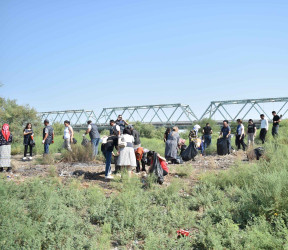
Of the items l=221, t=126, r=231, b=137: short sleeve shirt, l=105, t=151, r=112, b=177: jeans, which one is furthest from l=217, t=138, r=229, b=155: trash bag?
l=105, t=151, r=112, b=177: jeans

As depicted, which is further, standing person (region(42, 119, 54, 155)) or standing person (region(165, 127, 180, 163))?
standing person (region(42, 119, 54, 155))

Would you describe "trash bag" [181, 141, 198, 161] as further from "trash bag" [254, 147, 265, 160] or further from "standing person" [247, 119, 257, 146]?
"standing person" [247, 119, 257, 146]

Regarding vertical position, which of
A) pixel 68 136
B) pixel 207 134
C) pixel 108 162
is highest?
pixel 207 134

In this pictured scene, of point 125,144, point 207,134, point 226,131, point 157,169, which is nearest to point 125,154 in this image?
point 125,144

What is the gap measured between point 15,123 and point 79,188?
16.2 m

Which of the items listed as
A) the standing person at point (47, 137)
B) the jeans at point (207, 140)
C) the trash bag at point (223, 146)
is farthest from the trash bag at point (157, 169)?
the jeans at point (207, 140)

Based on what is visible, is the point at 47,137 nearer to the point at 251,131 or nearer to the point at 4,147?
the point at 4,147

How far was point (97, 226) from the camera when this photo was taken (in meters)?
5.65

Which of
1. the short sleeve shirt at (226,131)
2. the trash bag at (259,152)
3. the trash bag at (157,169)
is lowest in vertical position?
the trash bag at (157,169)

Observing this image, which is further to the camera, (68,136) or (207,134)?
(207,134)

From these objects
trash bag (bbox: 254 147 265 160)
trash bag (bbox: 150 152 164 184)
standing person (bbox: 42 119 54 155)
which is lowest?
trash bag (bbox: 150 152 164 184)

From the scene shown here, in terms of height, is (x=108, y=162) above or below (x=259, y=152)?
below

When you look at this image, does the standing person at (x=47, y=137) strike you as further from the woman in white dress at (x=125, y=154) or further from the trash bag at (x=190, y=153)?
the woman in white dress at (x=125, y=154)

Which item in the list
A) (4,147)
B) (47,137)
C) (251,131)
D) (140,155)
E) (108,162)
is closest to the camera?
(108,162)
